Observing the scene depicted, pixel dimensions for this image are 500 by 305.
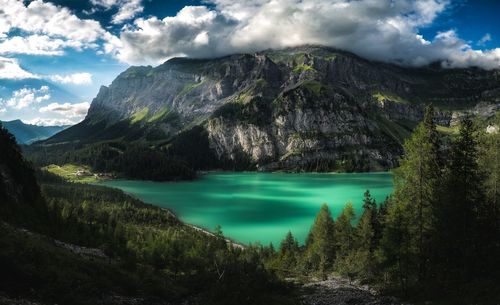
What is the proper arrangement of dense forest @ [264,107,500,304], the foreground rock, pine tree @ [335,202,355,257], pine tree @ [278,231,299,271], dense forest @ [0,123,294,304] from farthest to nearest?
pine tree @ [278,231,299,271] < pine tree @ [335,202,355,257] < the foreground rock < dense forest @ [264,107,500,304] < dense forest @ [0,123,294,304]

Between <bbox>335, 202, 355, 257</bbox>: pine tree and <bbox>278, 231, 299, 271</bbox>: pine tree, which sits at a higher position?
<bbox>335, 202, 355, 257</bbox>: pine tree

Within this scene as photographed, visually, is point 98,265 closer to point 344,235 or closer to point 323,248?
point 323,248

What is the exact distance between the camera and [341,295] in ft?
135

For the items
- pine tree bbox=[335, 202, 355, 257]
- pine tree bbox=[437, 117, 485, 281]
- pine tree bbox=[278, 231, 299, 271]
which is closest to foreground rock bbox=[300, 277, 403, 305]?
pine tree bbox=[437, 117, 485, 281]

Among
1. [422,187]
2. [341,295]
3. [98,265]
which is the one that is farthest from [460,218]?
[98,265]

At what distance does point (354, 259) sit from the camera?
56.2 meters

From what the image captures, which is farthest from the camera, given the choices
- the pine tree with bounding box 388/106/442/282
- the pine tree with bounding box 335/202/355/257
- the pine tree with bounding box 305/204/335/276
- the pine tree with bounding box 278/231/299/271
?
the pine tree with bounding box 278/231/299/271

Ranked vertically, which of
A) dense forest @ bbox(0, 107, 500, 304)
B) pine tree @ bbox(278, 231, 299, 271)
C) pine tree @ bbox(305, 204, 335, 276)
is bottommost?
pine tree @ bbox(278, 231, 299, 271)

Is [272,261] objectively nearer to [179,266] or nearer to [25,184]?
[179,266]

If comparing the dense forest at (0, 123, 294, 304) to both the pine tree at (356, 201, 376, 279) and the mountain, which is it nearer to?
the mountain

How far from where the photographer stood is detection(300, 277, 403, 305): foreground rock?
3619 cm

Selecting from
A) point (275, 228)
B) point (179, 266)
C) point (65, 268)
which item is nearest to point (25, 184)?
point (179, 266)

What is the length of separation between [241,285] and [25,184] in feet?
187

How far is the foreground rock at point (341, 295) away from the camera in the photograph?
36188mm
